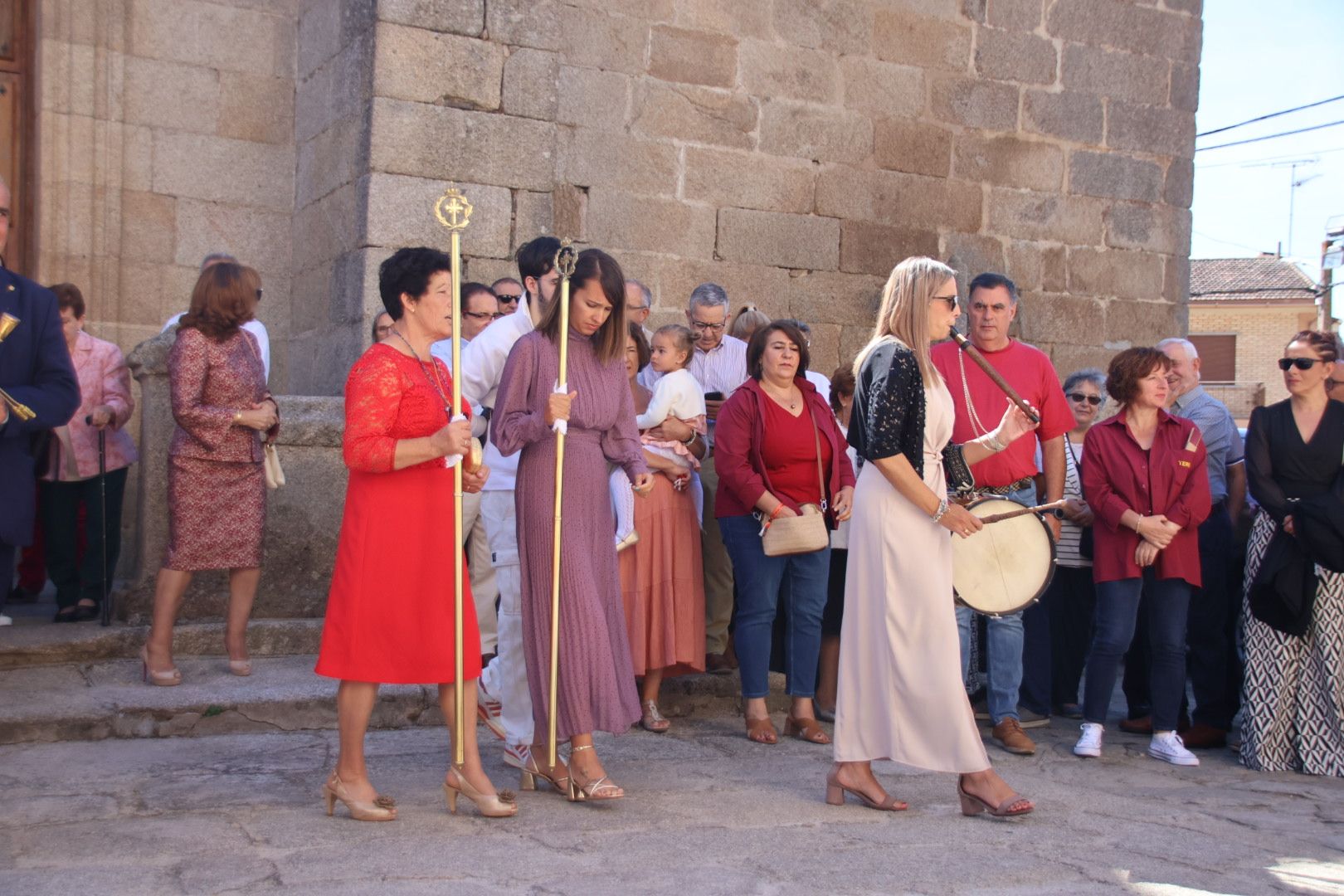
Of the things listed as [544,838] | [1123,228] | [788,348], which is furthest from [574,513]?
[1123,228]

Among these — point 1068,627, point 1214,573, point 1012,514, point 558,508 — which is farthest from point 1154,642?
point 558,508

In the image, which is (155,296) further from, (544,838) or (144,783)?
Answer: (544,838)

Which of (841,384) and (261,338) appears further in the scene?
(841,384)

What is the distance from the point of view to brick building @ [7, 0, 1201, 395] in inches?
297

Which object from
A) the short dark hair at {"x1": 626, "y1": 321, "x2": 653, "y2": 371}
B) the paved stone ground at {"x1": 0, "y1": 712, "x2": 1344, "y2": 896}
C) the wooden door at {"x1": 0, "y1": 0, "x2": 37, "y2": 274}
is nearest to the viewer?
the paved stone ground at {"x1": 0, "y1": 712, "x2": 1344, "y2": 896}

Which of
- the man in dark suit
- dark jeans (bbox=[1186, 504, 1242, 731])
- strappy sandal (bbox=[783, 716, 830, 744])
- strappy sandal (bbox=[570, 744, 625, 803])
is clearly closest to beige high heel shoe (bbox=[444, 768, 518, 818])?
strappy sandal (bbox=[570, 744, 625, 803])

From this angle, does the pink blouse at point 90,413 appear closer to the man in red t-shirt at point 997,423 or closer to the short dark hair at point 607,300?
the short dark hair at point 607,300

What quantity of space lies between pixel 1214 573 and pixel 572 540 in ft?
11.5

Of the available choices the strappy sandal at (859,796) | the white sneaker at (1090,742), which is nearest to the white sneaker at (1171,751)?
the white sneaker at (1090,742)

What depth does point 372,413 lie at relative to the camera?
4363 millimetres

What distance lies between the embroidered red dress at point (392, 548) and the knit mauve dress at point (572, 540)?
35 centimetres

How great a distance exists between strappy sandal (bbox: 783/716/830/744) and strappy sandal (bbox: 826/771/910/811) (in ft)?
3.53

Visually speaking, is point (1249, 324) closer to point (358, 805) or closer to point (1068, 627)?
point (1068, 627)

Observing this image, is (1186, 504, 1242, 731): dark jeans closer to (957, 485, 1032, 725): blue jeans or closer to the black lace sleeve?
(957, 485, 1032, 725): blue jeans
